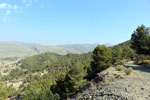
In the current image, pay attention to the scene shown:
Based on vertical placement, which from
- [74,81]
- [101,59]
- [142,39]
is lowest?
[74,81]

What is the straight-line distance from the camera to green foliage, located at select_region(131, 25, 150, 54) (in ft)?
91.6

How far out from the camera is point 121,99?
10438mm

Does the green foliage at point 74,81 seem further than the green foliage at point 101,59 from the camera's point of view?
No

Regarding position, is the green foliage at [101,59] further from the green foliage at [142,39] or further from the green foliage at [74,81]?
the green foliage at [142,39]

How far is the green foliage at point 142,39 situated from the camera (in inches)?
1099

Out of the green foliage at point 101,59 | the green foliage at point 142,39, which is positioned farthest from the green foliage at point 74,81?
the green foliage at point 142,39

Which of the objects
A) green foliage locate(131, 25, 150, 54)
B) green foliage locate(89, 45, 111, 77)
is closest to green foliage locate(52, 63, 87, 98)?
green foliage locate(89, 45, 111, 77)

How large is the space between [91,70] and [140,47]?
14.1m

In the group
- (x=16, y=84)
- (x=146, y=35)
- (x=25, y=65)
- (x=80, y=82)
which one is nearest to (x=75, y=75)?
(x=80, y=82)

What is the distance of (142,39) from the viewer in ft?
94.2

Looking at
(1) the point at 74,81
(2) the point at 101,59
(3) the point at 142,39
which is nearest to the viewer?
(1) the point at 74,81

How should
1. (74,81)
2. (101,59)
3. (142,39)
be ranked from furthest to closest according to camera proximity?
1. (142,39)
2. (101,59)
3. (74,81)

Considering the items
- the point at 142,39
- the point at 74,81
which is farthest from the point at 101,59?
the point at 142,39

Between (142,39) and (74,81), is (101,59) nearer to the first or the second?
(74,81)
